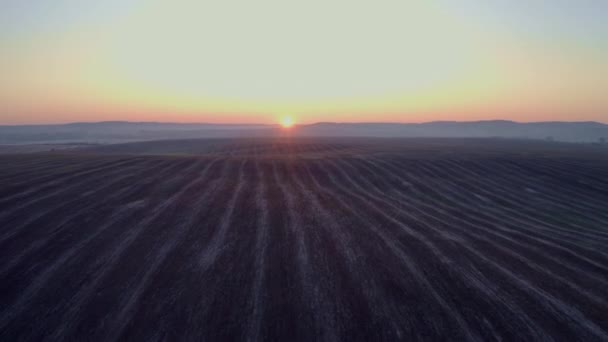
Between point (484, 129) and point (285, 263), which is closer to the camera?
point (285, 263)

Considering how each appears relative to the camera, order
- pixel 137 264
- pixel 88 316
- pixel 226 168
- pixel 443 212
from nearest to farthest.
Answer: pixel 88 316 → pixel 137 264 → pixel 443 212 → pixel 226 168

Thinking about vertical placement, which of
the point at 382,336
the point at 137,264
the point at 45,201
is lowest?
the point at 382,336

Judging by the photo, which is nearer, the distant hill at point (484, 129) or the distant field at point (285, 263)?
the distant field at point (285, 263)

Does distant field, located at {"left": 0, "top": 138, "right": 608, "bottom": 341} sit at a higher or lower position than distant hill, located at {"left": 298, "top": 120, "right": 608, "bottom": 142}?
lower

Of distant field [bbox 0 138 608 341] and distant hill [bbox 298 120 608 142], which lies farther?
distant hill [bbox 298 120 608 142]

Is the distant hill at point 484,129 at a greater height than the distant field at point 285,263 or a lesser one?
greater

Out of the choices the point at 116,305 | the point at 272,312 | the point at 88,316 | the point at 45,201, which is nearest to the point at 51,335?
the point at 88,316

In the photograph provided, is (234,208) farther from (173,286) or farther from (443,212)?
(443,212)

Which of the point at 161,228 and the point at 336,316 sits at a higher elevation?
the point at 161,228
